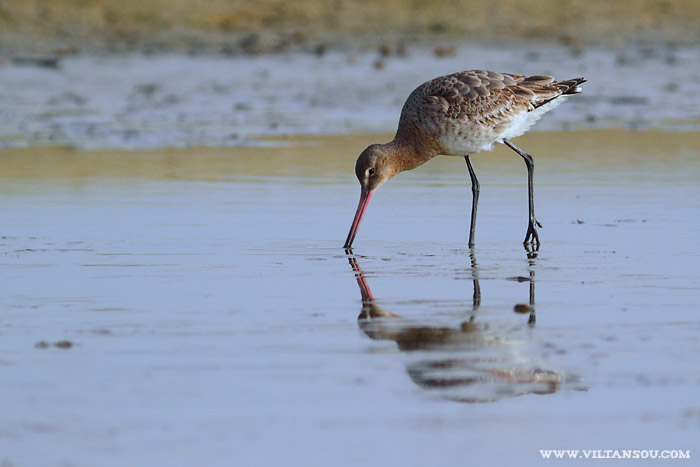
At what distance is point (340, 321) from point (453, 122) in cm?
270

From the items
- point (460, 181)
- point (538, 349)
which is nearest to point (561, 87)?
point (460, 181)

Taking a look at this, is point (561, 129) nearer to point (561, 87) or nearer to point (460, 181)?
point (460, 181)

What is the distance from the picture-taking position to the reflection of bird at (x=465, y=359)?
451 cm

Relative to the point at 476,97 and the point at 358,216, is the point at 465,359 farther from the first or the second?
the point at 476,97

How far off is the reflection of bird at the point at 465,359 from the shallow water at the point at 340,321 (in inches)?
0.5

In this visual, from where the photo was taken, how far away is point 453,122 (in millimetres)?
7992

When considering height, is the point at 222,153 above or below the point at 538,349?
below

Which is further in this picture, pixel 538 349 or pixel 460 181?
pixel 460 181

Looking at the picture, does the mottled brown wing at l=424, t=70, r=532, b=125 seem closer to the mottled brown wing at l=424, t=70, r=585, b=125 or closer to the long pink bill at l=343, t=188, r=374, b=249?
the mottled brown wing at l=424, t=70, r=585, b=125

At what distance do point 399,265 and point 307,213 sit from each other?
5.89 feet

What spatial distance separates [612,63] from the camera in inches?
739

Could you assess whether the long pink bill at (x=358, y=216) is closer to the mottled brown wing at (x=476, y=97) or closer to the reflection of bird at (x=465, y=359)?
the mottled brown wing at (x=476, y=97)

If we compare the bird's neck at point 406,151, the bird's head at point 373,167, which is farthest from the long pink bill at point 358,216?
the bird's neck at point 406,151

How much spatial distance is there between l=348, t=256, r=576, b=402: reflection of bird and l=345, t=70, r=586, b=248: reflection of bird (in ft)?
7.77
